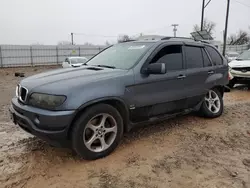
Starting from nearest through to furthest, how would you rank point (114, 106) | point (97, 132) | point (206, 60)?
1. point (97, 132)
2. point (114, 106)
3. point (206, 60)

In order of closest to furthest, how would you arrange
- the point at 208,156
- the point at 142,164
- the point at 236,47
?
the point at 142,164
the point at 208,156
the point at 236,47

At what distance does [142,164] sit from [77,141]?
915mm

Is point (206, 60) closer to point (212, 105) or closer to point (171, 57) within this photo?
point (212, 105)

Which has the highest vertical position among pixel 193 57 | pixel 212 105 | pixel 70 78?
pixel 193 57

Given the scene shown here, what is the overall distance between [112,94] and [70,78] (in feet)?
2.03

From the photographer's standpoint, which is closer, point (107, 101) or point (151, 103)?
point (107, 101)

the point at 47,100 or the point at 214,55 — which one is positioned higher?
the point at 214,55

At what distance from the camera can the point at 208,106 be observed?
222 inches

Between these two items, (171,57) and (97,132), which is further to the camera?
(171,57)

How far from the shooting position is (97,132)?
12.0 feet

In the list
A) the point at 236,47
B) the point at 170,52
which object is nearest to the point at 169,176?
the point at 170,52

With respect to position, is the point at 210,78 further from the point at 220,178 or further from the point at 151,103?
the point at 220,178

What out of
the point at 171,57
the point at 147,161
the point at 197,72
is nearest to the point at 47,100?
the point at 147,161

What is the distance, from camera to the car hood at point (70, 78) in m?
3.52
